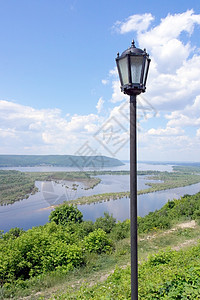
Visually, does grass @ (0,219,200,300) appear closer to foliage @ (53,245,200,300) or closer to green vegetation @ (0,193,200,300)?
green vegetation @ (0,193,200,300)

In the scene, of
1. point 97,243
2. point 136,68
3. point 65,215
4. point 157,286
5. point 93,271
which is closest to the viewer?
point 136,68

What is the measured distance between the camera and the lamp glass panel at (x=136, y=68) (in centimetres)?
148

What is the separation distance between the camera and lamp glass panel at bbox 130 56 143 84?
148 centimetres

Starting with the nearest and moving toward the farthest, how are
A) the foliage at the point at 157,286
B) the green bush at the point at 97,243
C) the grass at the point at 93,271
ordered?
the foliage at the point at 157,286
the grass at the point at 93,271
the green bush at the point at 97,243

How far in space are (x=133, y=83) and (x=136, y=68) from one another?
11 cm

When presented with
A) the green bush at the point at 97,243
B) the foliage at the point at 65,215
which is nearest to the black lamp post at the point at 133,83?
the green bush at the point at 97,243

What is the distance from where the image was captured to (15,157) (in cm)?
11762

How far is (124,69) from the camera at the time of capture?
5.05 ft

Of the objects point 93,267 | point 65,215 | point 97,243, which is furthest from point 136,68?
point 65,215

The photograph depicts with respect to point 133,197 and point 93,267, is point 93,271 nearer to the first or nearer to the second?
point 93,267

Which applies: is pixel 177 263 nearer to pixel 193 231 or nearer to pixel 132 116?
pixel 132 116

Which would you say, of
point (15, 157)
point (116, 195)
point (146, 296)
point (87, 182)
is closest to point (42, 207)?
point (116, 195)

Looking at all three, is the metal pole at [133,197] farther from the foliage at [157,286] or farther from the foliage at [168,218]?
the foliage at [168,218]

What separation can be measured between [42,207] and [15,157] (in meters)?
97.0
